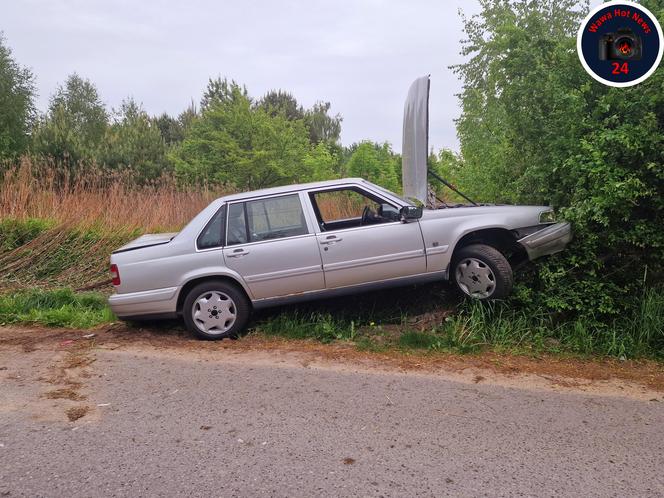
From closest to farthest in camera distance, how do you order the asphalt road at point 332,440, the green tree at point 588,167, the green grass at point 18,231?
1. the asphalt road at point 332,440
2. the green tree at point 588,167
3. the green grass at point 18,231

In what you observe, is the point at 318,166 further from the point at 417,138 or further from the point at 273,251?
the point at 273,251

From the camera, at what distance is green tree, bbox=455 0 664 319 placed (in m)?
5.04

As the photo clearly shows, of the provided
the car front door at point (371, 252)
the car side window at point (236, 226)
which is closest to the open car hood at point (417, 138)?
the car front door at point (371, 252)

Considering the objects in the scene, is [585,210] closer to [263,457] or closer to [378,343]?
[378,343]

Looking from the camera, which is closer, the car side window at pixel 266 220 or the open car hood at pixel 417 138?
the car side window at pixel 266 220

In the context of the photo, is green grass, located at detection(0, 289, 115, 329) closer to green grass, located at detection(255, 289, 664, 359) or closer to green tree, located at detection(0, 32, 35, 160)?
green grass, located at detection(255, 289, 664, 359)

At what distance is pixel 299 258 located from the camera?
18.0 feet

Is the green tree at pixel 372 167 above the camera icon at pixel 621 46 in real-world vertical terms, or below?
above

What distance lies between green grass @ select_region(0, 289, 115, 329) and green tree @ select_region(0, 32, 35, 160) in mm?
20555

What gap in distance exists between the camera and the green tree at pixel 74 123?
24219 mm

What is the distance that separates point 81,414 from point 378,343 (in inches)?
115

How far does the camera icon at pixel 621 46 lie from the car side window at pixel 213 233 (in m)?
4.52

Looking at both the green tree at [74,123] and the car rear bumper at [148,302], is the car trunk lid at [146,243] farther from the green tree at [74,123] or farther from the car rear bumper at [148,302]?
Result: the green tree at [74,123]

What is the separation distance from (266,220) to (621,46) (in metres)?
4.22
